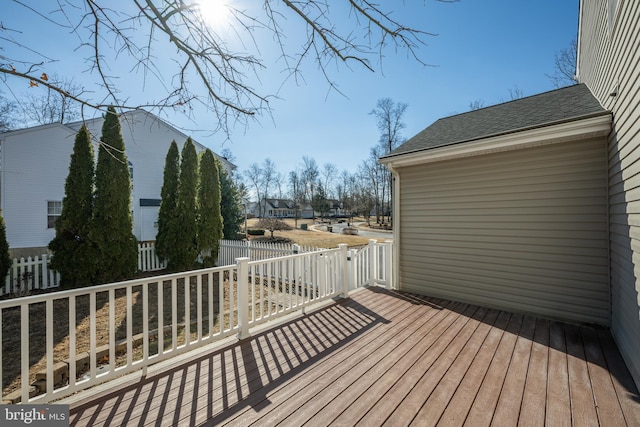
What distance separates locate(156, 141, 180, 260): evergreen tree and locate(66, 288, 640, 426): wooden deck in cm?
629

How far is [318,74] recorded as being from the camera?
2.61 meters

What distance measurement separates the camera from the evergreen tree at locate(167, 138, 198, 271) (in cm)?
823

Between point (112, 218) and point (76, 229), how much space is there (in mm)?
747

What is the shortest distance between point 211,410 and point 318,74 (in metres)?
2.95

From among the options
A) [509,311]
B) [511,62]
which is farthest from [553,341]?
[511,62]

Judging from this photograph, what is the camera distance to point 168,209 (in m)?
8.62

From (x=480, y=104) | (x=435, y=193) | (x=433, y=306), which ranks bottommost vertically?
Answer: (x=433, y=306)

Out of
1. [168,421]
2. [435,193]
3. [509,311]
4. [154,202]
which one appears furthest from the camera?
[154,202]

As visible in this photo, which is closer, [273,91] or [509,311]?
[273,91]

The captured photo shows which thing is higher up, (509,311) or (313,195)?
(313,195)

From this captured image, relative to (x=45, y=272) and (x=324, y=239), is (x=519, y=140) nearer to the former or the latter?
(x=45, y=272)

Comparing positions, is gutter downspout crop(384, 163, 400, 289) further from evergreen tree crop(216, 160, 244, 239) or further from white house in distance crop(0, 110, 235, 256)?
evergreen tree crop(216, 160, 244, 239)

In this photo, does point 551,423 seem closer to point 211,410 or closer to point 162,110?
point 211,410

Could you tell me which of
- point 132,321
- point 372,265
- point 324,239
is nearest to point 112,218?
point 132,321
